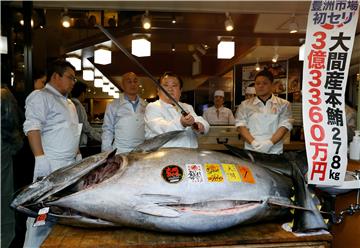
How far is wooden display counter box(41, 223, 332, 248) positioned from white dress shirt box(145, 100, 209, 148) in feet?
2.65

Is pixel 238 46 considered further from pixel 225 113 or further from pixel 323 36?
pixel 323 36

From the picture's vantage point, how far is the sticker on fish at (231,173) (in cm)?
175

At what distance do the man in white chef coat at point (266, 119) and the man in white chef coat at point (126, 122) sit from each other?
1091 mm

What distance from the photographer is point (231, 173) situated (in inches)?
69.9

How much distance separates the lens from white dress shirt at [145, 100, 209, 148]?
91.5 inches

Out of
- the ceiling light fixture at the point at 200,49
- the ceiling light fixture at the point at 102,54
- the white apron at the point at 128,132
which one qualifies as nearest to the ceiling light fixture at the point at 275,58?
the ceiling light fixture at the point at 200,49

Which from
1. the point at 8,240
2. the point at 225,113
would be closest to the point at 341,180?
the point at 8,240

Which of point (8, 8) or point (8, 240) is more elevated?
point (8, 8)

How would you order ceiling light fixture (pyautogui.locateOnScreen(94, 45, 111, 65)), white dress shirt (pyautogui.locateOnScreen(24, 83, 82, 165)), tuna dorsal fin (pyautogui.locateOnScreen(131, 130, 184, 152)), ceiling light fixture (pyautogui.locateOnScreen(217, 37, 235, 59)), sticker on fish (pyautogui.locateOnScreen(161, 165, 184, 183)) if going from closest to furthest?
sticker on fish (pyautogui.locateOnScreen(161, 165, 184, 183)) → tuna dorsal fin (pyautogui.locateOnScreen(131, 130, 184, 152)) → white dress shirt (pyautogui.locateOnScreen(24, 83, 82, 165)) → ceiling light fixture (pyautogui.locateOnScreen(217, 37, 235, 59)) → ceiling light fixture (pyautogui.locateOnScreen(94, 45, 111, 65))

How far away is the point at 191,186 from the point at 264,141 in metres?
1.54

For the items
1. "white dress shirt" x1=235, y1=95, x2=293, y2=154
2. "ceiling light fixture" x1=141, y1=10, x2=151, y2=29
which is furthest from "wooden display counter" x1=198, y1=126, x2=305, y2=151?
"ceiling light fixture" x1=141, y1=10, x2=151, y2=29

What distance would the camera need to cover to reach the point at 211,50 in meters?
7.22

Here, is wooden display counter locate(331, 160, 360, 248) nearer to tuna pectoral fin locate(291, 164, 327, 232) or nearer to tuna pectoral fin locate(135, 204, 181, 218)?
tuna pectoral fin locate(291, 164, 327, 232)

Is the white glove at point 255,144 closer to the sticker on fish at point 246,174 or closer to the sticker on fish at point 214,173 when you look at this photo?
the sticker on fish at point 246,174
